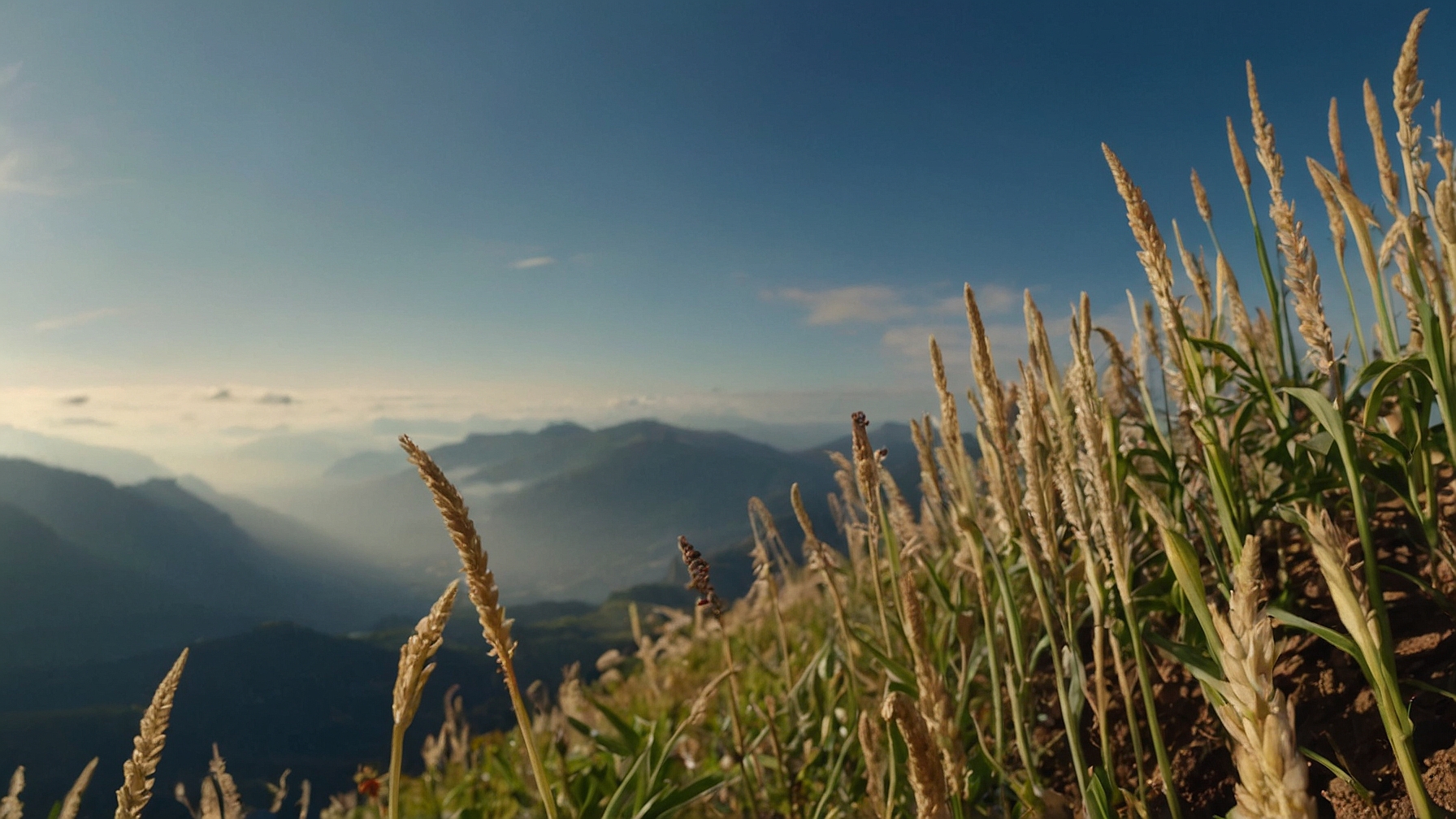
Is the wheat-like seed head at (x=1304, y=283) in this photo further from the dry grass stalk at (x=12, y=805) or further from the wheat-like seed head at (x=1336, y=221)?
the dry grass stalk at (x=12, y=805)

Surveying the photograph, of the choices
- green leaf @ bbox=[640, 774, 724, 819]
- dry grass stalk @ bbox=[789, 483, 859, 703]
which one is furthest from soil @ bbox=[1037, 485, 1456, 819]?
green leaf @ bbox=[640, 774, 724, 819]

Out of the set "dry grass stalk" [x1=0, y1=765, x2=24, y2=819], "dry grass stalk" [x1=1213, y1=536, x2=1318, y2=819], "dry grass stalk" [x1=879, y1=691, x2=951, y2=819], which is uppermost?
"dry grass stalk" [x1=1213, y1=536, x2=1318, y2=819]

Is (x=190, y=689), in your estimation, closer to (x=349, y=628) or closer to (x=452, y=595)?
(x=349, y=628)

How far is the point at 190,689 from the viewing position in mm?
83000

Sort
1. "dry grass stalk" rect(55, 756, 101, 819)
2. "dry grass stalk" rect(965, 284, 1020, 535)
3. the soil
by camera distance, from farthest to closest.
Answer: the soil
"dry grass stalk" rect(965, 284, 1020, 535)
"dry grass stalk" rect(55, 756, 101, 819)

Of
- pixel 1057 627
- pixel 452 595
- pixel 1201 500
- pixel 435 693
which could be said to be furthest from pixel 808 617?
pixel 435 693

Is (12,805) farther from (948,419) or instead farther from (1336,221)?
(1336,221)

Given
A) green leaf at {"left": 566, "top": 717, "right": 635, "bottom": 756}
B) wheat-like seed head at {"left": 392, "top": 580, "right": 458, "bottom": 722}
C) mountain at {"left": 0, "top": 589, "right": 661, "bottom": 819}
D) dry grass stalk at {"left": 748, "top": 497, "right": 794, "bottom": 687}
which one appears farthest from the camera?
mountain at {"left": 0, "top": 589, "right": 661, "bottom": 819}

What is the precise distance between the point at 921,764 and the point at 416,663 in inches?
23.0

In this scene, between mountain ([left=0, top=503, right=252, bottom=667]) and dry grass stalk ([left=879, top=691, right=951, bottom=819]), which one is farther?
mountain ([left=0, top=503, right=252, bottom=667])

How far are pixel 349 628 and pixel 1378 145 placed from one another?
196853 mm

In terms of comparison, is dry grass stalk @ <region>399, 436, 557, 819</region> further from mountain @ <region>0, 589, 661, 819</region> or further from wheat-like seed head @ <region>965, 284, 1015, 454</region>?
mountain @ <region>0, 589, 661, 819</region>

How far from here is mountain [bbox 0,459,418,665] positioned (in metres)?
129

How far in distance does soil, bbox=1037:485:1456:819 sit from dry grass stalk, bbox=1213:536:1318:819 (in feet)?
3.56
